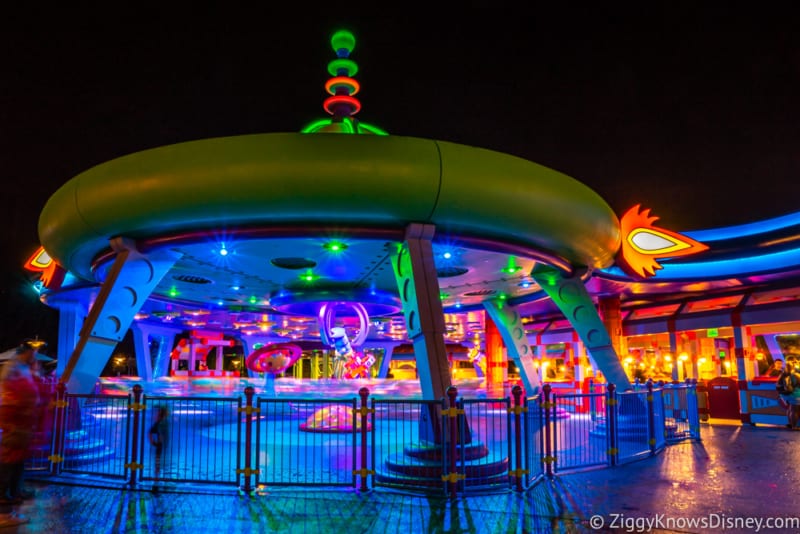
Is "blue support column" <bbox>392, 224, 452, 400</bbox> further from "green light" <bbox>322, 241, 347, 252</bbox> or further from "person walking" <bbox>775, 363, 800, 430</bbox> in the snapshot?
"person walking" <bbox>775, 363, 800, 430</bbox>

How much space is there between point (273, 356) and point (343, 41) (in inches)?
667

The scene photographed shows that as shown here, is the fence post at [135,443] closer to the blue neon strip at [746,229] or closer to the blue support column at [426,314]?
Answer: the blue support column at [426,314]

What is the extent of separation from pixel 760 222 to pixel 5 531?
18.2m

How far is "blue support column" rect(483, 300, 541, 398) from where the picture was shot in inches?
781

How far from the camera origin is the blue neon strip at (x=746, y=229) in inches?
653

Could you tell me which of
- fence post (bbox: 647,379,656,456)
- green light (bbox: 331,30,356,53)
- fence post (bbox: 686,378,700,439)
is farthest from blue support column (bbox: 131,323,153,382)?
fence post (bbox: 647,379,656,456)

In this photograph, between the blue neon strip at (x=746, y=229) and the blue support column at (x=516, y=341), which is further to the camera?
the blue support column at (x=516, y=341)

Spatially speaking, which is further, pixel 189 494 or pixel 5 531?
pixel 189 494

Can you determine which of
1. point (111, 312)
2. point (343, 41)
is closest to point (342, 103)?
point (343, 41)

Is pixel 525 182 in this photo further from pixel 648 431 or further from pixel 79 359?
pixel 79 359

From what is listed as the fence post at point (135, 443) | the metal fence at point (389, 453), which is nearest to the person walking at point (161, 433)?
the metal fence at point (389, 453)

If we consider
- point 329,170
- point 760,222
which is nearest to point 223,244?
point 329,170

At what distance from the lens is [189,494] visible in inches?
312

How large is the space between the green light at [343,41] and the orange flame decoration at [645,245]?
8233 millimetres
